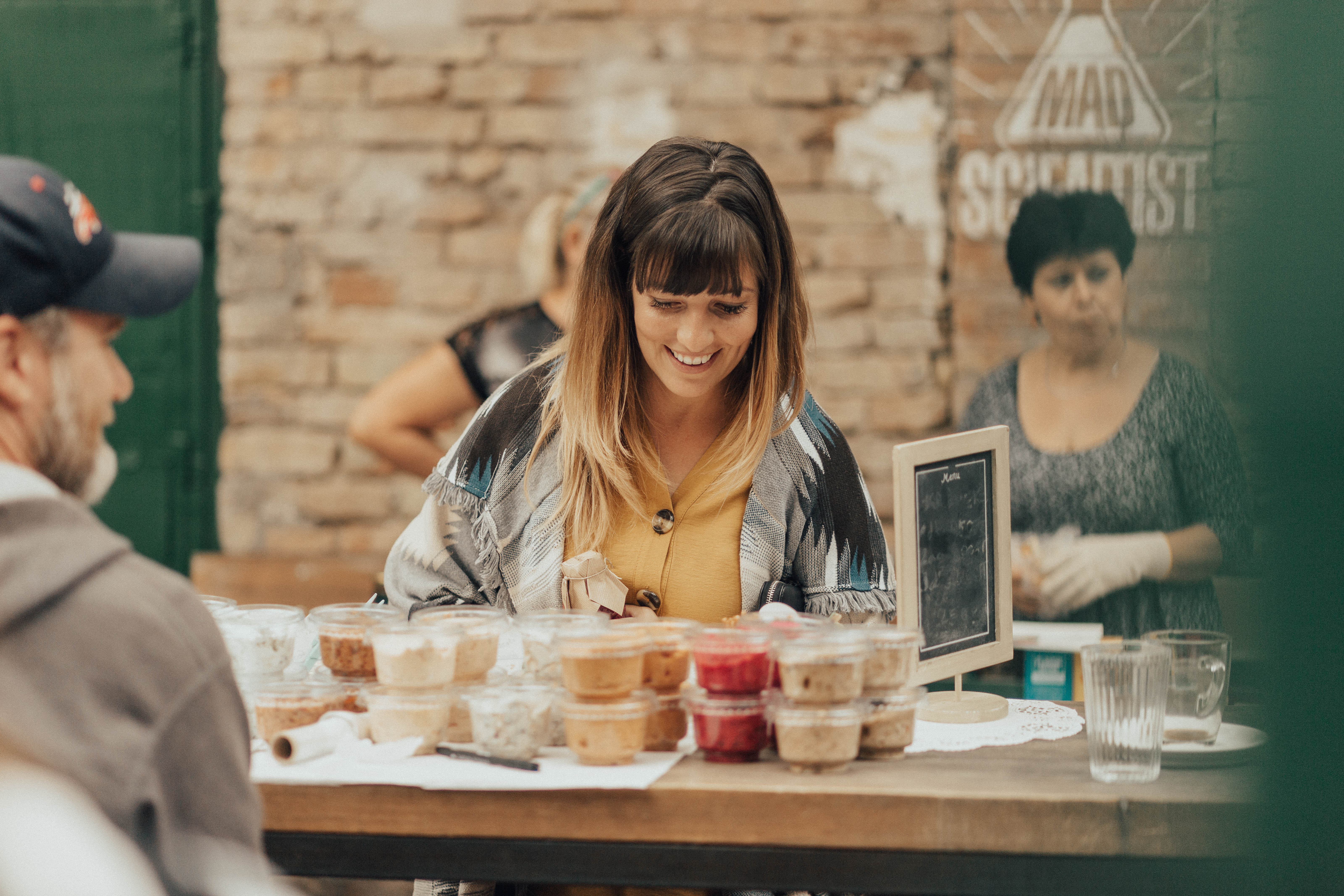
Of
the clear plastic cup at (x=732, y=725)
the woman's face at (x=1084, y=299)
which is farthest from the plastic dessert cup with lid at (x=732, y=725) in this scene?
the woman's face at (x=1084, y=299)

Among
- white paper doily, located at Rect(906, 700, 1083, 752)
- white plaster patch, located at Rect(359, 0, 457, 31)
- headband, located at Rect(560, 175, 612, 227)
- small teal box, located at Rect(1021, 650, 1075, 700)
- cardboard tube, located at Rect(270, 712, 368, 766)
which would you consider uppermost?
white plaster patch, located at Rect(359, 0, 457, 31)

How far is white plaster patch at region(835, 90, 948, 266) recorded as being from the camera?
3703 millimetres

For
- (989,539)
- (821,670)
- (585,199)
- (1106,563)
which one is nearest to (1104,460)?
(1106,563)

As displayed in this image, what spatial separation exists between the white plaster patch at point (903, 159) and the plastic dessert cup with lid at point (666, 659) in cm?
237

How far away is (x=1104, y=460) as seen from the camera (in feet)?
8.77

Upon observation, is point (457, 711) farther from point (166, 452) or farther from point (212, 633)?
point (166, 452)

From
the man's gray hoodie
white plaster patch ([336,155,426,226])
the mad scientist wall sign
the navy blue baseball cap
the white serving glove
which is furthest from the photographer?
white plaster patch ([336,155,426,226])

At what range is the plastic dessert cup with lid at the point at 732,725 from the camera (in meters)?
1.58

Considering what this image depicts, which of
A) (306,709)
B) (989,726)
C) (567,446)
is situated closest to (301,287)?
(567,446)

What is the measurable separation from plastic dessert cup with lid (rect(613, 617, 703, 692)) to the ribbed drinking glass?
1.69 ft

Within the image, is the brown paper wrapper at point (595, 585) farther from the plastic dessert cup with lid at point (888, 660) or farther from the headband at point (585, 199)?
the headband at point (585, 199)

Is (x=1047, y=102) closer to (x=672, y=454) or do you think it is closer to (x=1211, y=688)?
(x=672, y=454)

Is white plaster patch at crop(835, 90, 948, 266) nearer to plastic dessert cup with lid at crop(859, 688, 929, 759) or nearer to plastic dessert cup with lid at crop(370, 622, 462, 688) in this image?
plastic dessert cup with lid at crop(859, 688, 929, 759)

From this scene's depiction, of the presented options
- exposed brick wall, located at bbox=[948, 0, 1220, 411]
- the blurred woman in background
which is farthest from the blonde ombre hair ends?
exposed brick wall, located at bbox=[948, 0, 1220, 411]
